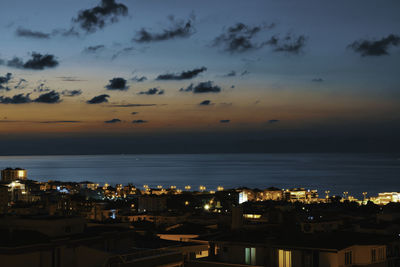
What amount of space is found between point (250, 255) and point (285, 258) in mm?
822

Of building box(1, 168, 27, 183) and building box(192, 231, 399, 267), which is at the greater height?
building box(1, 168, 27, 183)

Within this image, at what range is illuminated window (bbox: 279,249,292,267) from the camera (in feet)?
34.4

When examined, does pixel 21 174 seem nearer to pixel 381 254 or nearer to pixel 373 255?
pixel 381 254

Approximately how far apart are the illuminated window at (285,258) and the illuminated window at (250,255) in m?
0.63

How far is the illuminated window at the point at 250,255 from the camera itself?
10.9m

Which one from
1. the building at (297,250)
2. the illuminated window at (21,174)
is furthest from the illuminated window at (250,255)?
the illuminated window at (21,174)

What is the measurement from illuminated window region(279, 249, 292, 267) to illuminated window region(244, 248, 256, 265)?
63cm

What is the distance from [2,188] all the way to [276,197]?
40.7 metres

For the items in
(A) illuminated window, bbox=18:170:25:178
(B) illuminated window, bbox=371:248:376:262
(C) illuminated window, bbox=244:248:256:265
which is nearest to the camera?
(C) illuminated window, bbox=244:248:256:265

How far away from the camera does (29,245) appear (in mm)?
11742

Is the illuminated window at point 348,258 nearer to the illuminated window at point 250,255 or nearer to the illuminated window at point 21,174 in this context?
the illuminated window at point 250,255

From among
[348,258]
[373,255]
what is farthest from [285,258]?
[373,255]

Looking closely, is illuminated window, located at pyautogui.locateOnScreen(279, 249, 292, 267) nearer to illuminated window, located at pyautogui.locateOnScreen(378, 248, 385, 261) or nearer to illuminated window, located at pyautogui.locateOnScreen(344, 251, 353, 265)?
illuminated window, located at pyautogui.locateOnScreen(344, 251, 353, 265)

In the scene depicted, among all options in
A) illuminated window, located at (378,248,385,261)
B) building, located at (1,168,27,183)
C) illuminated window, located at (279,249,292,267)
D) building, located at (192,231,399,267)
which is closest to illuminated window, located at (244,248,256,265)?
building, located at (192,231,399,267)
